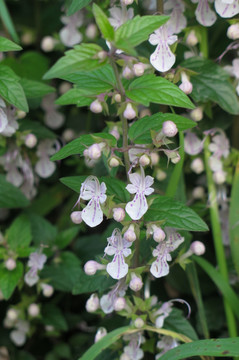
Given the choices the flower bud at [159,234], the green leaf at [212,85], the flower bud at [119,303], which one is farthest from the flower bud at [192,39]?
the flower bud at [119,303]

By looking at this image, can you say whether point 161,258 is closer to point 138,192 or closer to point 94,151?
point 138,192

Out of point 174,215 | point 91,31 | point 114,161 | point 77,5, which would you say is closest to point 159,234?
point 174,215

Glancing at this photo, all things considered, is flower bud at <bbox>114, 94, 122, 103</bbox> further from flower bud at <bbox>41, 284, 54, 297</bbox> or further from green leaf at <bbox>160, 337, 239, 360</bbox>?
flower bud at <bbox>41, 284, 54, 297</bbox>

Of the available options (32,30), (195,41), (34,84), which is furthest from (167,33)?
(32,30)

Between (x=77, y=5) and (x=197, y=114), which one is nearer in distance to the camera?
(x=77, y=5)

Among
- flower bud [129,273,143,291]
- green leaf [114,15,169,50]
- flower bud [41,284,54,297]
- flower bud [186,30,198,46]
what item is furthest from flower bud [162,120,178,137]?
flower bud [41,284,54,297]

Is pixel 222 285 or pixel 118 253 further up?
pixel 118 253

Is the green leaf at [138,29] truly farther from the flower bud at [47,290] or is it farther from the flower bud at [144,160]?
the flower bud at [47,290]

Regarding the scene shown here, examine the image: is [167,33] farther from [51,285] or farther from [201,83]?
[51,285]
